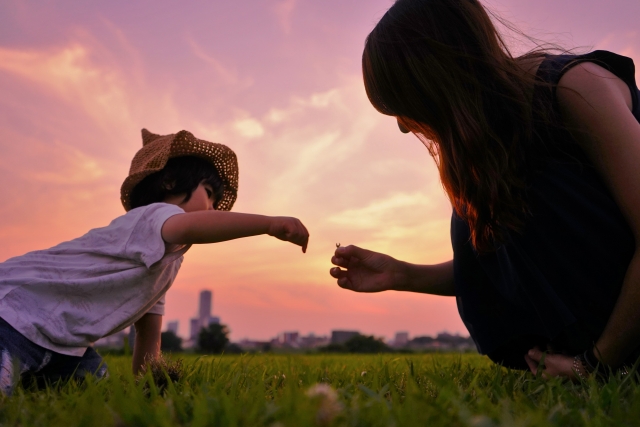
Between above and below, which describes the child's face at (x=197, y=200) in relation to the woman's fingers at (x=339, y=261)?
above

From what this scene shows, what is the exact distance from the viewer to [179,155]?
3.50 m

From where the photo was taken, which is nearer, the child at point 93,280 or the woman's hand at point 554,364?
the woman's hand at point 554,364

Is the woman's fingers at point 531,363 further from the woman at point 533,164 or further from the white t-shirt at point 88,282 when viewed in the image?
the white t-shirt at point 88,282

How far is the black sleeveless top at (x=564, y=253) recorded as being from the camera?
208cm


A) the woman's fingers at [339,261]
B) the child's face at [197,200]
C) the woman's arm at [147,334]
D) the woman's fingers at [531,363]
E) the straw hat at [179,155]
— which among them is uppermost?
the straw hat at [179,155]

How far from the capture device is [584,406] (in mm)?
1385

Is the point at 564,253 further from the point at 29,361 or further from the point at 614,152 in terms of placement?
the point at 29,361

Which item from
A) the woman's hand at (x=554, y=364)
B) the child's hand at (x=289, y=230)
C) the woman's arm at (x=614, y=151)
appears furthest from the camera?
the child's hand at (x=289, y=230)

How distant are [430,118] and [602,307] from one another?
1.00 metres

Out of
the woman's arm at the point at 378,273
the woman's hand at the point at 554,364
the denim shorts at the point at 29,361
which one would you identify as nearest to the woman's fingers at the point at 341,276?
the woman's arm at the point at 378,273

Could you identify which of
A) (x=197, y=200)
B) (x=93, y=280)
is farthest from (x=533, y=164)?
(x=93, y=280)

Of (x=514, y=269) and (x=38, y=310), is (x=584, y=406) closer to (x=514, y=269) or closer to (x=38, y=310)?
(x=514, y=269)

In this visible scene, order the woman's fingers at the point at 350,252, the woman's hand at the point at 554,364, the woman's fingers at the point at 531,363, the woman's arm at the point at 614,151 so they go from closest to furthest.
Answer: the woman's arm at the point at 614,151 < the woman's hand at the point at 554,364 < the woman's fingers at the point at 531,363 < the woman's fingers at the point at 350,252

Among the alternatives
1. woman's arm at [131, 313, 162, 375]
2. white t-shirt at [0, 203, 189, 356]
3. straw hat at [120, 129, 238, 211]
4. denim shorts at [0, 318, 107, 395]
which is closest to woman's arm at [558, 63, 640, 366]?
white t-shirt at [0, 203, 189, 356]
